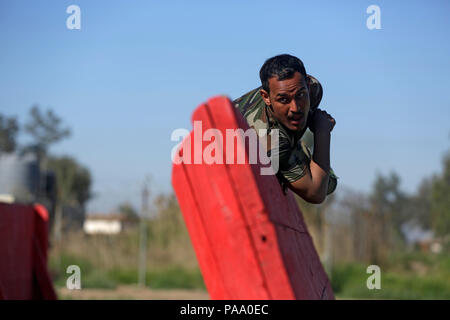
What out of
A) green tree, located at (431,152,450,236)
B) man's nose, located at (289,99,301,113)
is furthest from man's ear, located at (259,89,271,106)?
green tree, located at (431,152,450,236)

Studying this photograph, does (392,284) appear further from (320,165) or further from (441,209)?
(441,209)

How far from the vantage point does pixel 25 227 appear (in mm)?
7488

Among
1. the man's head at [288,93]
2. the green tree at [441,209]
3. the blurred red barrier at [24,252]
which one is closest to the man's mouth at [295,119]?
the man's head at [288,93]

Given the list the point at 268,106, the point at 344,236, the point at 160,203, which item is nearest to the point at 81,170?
the point at 160,203

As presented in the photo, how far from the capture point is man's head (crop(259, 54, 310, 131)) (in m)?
2.26

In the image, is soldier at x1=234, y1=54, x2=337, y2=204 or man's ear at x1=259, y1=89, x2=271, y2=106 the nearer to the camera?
soldier at x1=234, y1=54, x2=337, y2=204

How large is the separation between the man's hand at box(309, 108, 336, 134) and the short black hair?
0.89 ft

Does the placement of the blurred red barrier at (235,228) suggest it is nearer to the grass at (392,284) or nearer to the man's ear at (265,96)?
the man's ear at (265,96)

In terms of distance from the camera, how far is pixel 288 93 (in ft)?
7.43

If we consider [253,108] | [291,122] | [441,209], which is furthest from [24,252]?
[441,209]

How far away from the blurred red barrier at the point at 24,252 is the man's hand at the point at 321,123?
4943mm

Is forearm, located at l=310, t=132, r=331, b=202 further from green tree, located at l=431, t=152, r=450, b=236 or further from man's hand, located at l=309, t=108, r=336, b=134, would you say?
green tree, located at l=431, t=152, r=450, b=236
